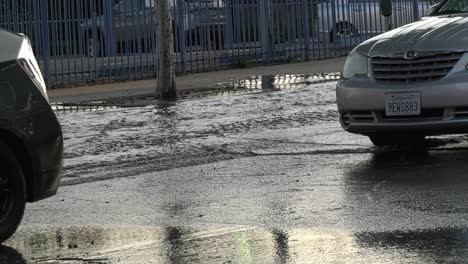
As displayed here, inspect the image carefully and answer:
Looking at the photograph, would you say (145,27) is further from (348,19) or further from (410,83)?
(410,83)

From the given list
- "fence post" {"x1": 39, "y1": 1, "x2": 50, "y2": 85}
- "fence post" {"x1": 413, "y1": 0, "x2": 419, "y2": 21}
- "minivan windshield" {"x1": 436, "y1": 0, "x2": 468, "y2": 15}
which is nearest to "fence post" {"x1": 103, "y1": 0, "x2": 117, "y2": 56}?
"fence post" {"x1": 39, "y1": 1, "x2": 50, "y2": 85}

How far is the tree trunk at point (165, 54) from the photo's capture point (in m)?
16.1

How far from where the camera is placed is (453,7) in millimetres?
11078

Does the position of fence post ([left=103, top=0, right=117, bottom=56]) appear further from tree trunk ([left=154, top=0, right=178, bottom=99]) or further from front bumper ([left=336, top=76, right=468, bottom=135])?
front bumper ([left=336, top=76, right=468, bottom=135])

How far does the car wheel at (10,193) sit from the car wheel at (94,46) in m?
11.9

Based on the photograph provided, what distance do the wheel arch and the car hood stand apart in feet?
12.9

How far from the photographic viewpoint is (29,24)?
18484 millimetres

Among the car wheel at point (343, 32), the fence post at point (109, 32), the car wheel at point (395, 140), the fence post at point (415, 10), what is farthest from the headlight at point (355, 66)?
the fence post at point (415, 10)

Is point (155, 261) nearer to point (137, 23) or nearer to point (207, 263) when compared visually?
point (207, 263)

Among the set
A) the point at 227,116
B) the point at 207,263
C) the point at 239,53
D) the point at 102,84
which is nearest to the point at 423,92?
the point at 207,263

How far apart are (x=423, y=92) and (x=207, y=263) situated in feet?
12.4

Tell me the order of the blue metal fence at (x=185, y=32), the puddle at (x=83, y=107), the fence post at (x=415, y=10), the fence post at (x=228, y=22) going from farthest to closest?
the fence post at (x=415, y=10) → the fence post at (x=228, y=22) → the blue metal fence at (x=185, y=32) → the puddle at (x=83, y=107)

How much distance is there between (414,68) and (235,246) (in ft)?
11.6

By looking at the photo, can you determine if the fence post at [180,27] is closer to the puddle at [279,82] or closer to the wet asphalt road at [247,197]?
the puddle at [279,82]
